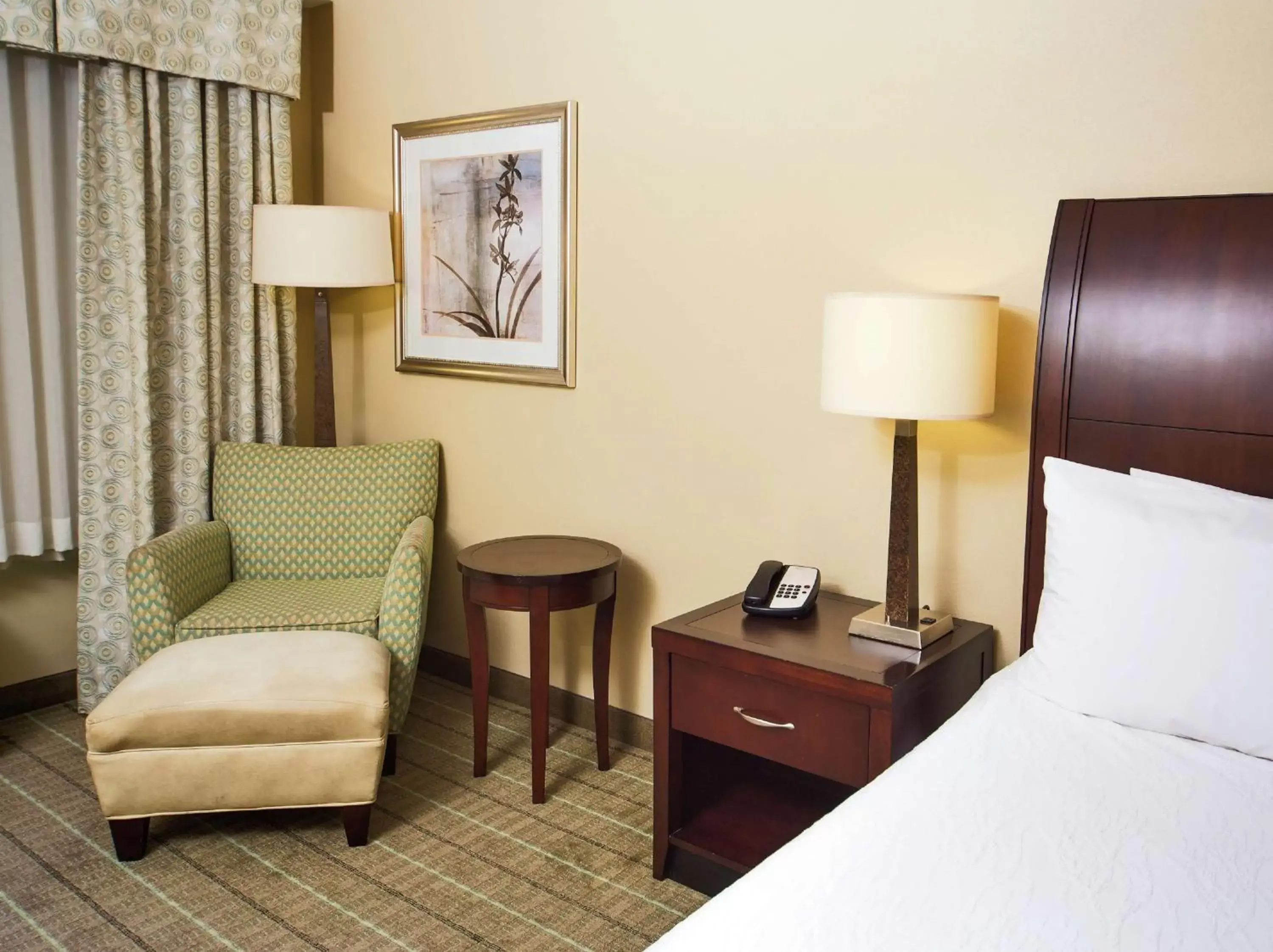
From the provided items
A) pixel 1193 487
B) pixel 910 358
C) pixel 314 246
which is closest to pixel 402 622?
pixel 314 246

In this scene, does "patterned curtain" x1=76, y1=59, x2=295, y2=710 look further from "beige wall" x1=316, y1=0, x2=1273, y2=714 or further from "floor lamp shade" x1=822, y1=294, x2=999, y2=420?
"floor lamp shade" x1=822, y1=294, x2=999, y2=420

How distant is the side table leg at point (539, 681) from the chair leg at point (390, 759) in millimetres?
472

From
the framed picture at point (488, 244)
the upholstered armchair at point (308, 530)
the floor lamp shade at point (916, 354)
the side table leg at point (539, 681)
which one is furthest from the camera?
the framed picture at point (488, 244)

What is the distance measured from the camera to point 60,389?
345 centimetres

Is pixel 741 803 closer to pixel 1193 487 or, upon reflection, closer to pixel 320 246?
pixel 1193 487

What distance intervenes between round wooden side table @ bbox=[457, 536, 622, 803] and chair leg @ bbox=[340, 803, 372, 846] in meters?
0.46

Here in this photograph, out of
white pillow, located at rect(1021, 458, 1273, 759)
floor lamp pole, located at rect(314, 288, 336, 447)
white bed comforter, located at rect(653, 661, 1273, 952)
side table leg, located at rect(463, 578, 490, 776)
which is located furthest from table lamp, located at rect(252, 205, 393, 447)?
white bed comforter, located at rect(653, 661, 1273, 952)

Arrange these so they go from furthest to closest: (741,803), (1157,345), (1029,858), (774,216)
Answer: (774,216) < (741,803) < (1157,345) < (1029,858)

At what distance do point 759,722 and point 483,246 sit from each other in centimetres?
195

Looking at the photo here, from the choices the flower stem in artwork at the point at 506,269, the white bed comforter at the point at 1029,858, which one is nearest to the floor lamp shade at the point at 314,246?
the flower stem in artwork at the point at 506,269

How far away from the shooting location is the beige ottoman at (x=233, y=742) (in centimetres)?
247

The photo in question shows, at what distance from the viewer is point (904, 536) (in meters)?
2.33

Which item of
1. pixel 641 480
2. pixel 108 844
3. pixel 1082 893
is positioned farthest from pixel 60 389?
pixel 1082 893

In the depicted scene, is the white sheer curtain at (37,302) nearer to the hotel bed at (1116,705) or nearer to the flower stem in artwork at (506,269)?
the flower stem in artwork at (506,269)
